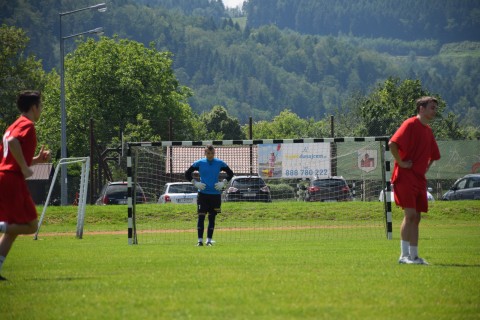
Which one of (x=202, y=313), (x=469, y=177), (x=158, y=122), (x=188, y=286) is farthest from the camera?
(x=158, y=122)

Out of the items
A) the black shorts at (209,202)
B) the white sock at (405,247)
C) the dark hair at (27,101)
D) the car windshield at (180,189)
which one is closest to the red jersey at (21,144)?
the dark hair at (27,101)

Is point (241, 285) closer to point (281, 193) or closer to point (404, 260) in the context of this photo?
point (404, 260)

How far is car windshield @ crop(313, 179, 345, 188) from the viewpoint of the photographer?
1191 inches

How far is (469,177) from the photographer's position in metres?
43.6

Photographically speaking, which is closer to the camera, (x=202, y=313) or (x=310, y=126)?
(x=202, y=313)

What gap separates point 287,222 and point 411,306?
2394 centimetres

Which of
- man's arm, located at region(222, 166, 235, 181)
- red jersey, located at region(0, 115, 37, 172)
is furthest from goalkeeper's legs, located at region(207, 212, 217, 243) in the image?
red jersey, located at region(0, 115, 37, 172)

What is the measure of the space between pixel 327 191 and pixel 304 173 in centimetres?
167

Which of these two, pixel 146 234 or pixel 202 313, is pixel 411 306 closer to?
pixel 202 313

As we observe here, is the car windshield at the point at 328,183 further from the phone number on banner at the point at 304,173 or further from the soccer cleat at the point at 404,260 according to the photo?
the soccer cleat at the point at 404,260

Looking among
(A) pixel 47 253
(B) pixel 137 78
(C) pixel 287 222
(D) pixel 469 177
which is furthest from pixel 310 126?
(A) pixel 47 253

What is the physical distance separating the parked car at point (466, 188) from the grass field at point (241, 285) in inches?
1091

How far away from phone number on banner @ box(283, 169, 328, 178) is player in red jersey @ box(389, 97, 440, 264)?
16430mm

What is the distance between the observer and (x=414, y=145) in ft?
41.7
